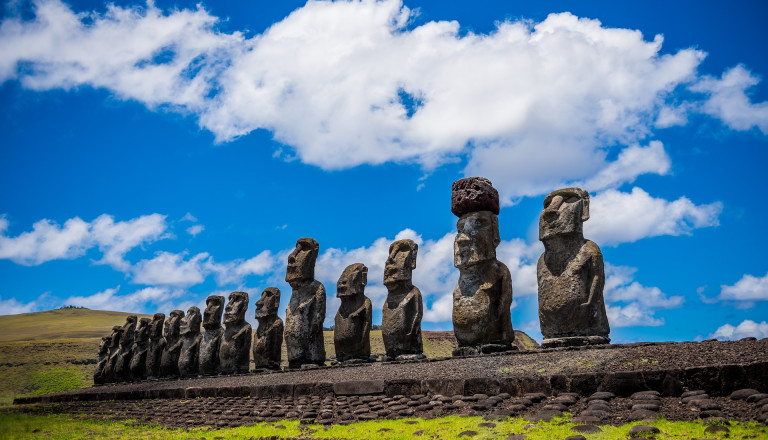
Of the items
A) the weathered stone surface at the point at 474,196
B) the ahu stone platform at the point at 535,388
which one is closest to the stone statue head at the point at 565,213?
the weathered stone surface at the point at 474,196

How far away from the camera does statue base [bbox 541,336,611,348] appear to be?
11.6 metres

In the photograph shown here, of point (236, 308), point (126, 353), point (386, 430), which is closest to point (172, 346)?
point (126, 353)

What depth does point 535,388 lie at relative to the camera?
8.70 metres

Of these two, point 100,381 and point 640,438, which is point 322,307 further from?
point 100,381

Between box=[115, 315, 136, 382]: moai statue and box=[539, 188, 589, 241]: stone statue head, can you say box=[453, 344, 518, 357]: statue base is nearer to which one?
box=[539, 188, 589, 241]: stone statue head

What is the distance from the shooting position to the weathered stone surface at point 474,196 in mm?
14281

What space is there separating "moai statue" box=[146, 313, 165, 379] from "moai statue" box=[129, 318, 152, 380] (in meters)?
0.50

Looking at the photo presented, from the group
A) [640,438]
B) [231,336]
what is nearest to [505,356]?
[640,438]

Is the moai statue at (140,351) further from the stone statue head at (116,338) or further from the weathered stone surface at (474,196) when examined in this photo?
the weathered stone surface at (474,196)

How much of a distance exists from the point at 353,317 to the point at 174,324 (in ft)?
36.0

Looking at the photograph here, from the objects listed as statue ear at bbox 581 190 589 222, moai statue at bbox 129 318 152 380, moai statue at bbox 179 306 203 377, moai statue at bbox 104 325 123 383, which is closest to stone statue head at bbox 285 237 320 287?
moai statue at bbox 179 306 203 377

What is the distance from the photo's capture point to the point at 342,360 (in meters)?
17.0

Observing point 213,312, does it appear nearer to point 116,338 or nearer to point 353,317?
point 353,317

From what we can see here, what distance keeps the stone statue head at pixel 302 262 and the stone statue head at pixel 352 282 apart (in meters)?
1.88
